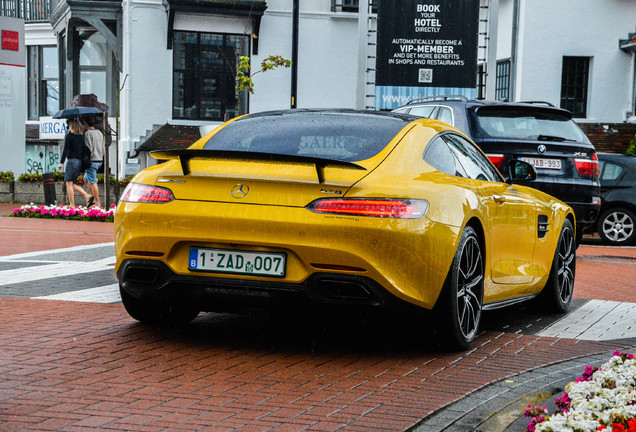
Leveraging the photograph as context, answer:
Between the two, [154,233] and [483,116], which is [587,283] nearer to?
[483,116]

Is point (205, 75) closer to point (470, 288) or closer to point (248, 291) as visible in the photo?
point (470, 288)

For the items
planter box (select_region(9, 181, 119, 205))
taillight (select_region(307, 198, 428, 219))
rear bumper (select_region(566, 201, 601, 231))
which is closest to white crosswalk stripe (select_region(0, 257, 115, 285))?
taillight (select_region(307, 198, 428, 219))

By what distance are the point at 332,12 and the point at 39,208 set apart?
12246 mm

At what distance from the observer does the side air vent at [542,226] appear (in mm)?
7516

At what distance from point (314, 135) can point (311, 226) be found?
986 mm

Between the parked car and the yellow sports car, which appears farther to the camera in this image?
the parked car

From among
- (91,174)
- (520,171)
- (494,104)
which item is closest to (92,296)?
(520,171)

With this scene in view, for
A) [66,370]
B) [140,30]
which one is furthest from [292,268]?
[140,30]

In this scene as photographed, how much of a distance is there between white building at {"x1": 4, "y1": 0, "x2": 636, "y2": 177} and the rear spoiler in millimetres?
20812

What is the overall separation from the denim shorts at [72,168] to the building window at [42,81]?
1885cm

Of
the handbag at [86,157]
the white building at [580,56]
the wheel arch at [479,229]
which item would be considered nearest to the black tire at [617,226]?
the handbag at [86,157]

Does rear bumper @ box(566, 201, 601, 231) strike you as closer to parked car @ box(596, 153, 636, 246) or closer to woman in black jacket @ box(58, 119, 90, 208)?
parked car @ box(596, 153, 636, 246)

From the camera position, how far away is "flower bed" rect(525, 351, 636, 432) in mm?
3652

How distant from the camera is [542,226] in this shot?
24.8ft
